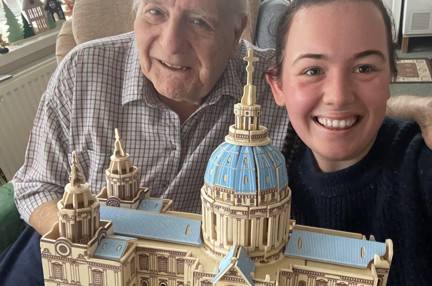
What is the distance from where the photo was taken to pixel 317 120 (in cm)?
109

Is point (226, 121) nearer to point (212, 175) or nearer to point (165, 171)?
point (165, 171)

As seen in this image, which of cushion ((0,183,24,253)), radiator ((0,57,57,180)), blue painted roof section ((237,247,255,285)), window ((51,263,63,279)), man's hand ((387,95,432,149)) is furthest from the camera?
radiator ((0,57,57,180))

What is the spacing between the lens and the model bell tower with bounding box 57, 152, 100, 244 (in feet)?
3.05

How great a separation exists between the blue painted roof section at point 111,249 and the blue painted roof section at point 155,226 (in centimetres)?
5

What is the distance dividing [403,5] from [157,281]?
4.86 metres

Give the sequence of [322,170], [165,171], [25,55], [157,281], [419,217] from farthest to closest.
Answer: [25,55] → [165,171] → [322,170] → [419,217] → [157,281]

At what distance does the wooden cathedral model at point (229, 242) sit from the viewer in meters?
0.89

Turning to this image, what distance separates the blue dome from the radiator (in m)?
1.99

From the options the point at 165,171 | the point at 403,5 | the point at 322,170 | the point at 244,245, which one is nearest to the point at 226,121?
the point at 165,171

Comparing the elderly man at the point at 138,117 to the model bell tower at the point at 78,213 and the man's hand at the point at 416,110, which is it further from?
the model bell tower at the point at 78,213

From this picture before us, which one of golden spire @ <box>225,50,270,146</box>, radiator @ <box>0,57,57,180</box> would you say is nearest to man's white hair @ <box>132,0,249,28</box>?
golden spire @ <box>225,50,270,146</box>

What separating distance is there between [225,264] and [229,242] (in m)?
0.06

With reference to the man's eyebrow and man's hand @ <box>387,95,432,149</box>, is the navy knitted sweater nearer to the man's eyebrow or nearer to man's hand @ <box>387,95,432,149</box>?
man's hand @ <box>387,95,432,149</box>

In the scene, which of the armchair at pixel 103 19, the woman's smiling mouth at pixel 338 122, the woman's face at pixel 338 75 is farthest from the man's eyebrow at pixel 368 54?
the armchair at pixel 103 19
